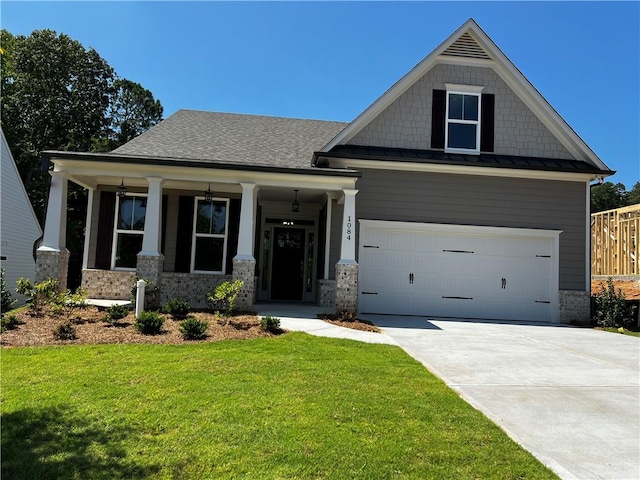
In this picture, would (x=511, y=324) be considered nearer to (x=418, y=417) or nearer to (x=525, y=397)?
(x=525, y=397)

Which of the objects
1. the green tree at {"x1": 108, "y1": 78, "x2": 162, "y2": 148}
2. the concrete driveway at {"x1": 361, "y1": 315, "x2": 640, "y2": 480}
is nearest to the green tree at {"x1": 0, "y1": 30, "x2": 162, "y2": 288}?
the green tree at {"x1": 108, "y1": 78, "x2": 162, "y2": 148}

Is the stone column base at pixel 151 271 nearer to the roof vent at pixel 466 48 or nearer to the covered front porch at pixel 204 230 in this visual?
the covered front porch at pixel 204 230

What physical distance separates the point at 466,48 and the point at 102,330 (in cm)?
1195

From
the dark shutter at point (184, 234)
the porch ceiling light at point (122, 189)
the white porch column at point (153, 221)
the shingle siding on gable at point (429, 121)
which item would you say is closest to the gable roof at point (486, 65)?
the shingle siding on gable at point (429, 121)

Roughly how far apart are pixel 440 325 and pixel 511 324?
2415 millimetres

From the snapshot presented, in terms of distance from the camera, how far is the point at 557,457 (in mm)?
3611

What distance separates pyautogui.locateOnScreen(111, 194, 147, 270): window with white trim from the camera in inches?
511

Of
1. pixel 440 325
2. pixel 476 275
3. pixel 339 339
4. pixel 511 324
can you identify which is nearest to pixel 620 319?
pixel 511 324

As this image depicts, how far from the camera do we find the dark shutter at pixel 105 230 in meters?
12.9

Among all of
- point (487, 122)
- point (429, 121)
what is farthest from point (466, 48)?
point (429, 121)

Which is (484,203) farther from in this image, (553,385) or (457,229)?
(553,385)

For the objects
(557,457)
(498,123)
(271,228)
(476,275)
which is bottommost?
(557,457)

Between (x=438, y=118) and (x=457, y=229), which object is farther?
(x=438, y=118)

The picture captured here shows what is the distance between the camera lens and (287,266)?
1470 cm
